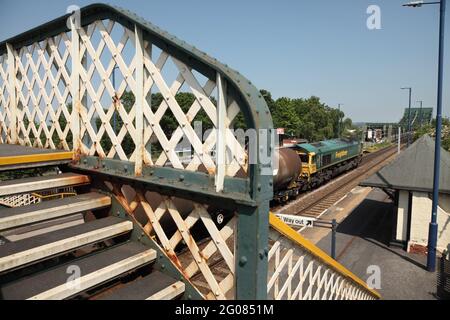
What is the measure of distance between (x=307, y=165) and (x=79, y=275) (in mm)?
20985

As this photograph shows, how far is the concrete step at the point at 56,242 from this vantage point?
108 inches

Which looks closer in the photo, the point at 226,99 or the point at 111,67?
the point at 226,99

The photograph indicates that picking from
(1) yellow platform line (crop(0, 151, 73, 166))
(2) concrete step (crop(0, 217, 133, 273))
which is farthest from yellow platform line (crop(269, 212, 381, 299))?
(1) yellow platform line (crop(0, 151, 73, 166))

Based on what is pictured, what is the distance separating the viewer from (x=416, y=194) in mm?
12391

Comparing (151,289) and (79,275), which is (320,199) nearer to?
(151,289)

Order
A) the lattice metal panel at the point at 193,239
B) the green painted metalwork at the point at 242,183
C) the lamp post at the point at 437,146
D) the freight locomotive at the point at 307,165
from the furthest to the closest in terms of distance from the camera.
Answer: the freight locomotive at the point at 307,165 < the lamp post at the point at 437,146 < the lattice metal panel at the point at 193,239 < the green painted metalwork at the point at 242,183

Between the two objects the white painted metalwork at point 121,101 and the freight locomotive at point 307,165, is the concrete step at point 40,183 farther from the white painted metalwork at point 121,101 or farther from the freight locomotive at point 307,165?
the freight locomotive at point 307,165

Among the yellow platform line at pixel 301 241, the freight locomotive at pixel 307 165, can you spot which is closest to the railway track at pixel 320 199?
the freight locomotive at pixel 307 165

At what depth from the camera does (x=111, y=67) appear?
3.51 metres

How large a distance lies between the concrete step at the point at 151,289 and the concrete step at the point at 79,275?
5.7 inches
